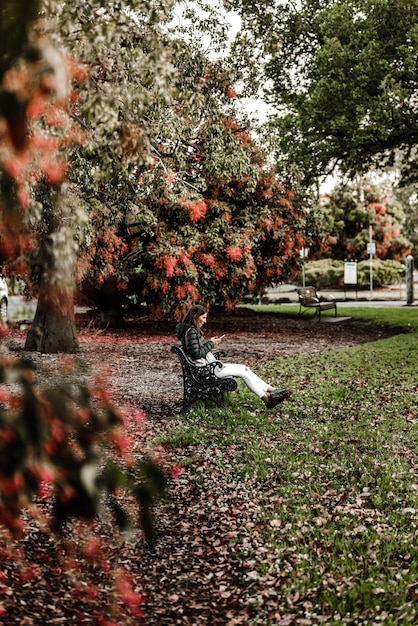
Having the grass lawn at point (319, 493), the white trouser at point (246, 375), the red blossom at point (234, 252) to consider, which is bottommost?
the grass lawn at point (319, 493)

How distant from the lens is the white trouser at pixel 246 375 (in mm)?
9352

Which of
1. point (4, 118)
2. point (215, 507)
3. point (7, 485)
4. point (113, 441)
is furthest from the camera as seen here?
point (215, 507)

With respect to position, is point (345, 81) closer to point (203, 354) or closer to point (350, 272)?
point (203, 354)

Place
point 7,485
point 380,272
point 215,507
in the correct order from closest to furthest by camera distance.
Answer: point 7,485 → point 215,507 → point 380,272

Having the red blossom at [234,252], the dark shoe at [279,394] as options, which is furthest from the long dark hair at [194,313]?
the red blossom at [234,252]


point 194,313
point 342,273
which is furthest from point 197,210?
point 342,273

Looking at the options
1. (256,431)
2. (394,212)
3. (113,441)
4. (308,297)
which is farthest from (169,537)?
(394,212)

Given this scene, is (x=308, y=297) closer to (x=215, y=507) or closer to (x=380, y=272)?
(x=215, y=507)

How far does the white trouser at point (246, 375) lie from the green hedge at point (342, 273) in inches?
1498

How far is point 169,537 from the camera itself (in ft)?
18.1

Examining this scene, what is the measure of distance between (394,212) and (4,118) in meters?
52.2

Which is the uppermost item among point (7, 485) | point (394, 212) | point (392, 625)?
point (394, 212)

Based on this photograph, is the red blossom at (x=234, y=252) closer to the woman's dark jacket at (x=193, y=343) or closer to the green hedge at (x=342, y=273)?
the woman's dark jacket at (x=193, y=343)

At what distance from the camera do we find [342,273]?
1864 inches
